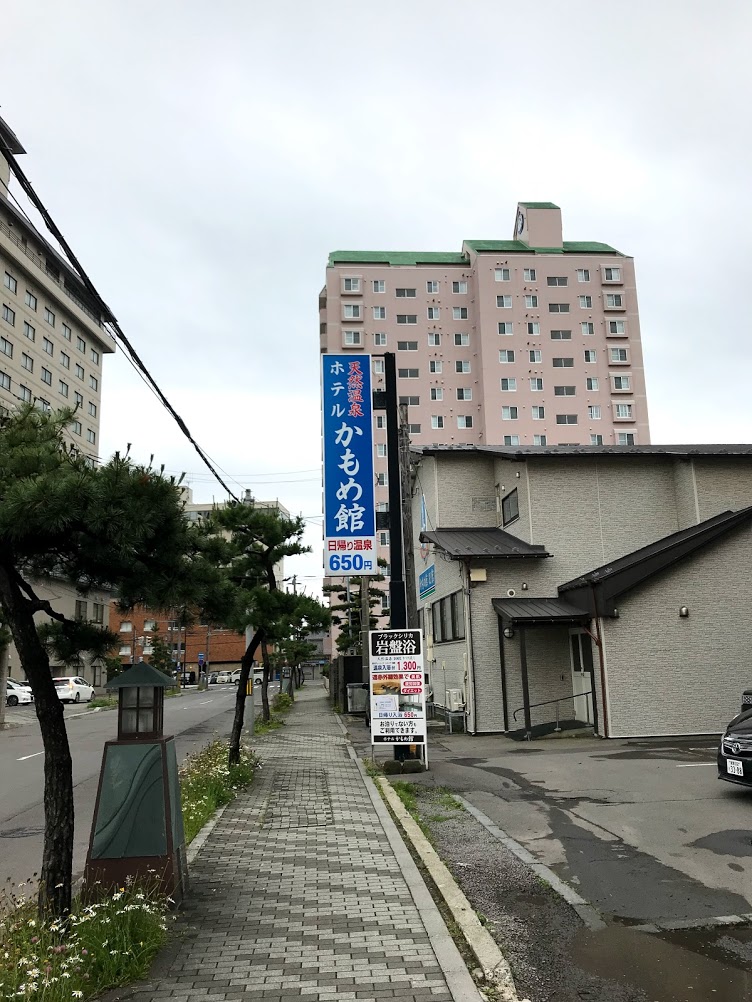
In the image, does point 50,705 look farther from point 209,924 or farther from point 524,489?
point 524,489

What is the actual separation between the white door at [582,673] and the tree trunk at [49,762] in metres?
14.6

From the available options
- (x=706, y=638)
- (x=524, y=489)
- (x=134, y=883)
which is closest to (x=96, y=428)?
(x=524, y=489)

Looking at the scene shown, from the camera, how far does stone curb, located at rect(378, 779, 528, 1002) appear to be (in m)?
4.62

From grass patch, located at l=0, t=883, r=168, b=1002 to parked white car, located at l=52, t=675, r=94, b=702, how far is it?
3735 centimetres

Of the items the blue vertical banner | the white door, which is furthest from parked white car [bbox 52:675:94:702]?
the blue vertical banner

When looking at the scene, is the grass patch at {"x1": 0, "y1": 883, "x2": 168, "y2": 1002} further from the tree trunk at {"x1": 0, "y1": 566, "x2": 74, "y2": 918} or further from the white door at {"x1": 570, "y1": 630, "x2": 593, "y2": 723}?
the white door at {"x1": 570, "y1": 630, "x2": 593, "y2": 723}

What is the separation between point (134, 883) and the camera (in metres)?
5.88

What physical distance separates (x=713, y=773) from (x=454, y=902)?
7490mm

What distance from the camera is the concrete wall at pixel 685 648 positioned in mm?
16969

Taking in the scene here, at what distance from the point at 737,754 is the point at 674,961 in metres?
5.47

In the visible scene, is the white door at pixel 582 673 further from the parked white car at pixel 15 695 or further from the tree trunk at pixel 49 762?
the parked white car at pixel 15 695

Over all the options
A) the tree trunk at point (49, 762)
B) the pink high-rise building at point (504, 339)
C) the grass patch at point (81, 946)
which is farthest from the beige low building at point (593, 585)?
the pink high-rise building at point (504, 339)

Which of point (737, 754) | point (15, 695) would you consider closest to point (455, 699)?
point (737, 754)

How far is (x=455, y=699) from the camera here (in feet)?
68.3
